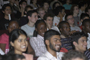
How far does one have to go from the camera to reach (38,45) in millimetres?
2506

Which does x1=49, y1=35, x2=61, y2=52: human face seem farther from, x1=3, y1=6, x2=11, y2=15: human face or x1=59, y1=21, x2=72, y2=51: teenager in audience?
x1=3, y1=6, x2=11, y2=15: human face

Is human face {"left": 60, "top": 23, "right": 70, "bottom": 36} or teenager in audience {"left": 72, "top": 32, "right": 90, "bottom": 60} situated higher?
human face {"left": 60, "top": 23, "right": 70, "bottom": 36}

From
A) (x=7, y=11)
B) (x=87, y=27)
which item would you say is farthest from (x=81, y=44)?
(x=7, y=11)

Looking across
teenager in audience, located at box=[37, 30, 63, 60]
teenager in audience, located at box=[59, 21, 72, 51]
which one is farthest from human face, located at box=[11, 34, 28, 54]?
teenager in audience, located at box=[59, 21, 72, 51]

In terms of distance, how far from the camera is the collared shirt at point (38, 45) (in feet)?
8.00

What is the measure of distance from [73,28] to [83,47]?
1377 mm

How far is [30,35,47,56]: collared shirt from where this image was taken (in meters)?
2.44

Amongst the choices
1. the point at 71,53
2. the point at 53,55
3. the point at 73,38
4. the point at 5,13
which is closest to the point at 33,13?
the point at 5,13

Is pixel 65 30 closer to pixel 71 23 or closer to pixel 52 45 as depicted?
pixel 71 23

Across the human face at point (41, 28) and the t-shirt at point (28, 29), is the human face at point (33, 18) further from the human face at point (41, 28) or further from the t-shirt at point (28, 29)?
the human face at point (41, 28)

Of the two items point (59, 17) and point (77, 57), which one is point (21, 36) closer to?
point (77, 57)

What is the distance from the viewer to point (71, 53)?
4.81 ft

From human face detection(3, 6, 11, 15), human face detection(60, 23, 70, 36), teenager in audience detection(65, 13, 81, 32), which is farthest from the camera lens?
human face detection(3, 6, 11, 15)

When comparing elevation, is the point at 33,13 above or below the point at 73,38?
above
